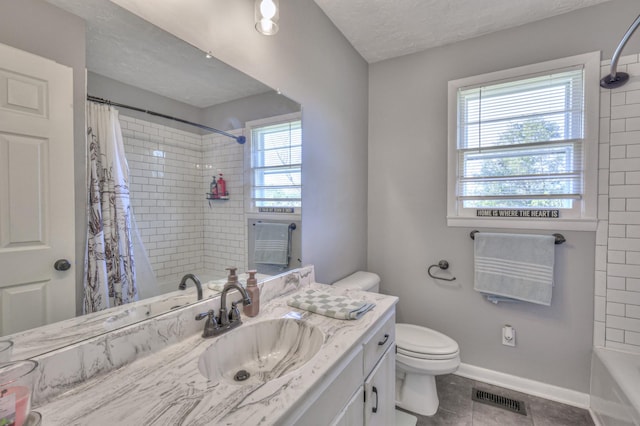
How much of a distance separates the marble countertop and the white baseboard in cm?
179

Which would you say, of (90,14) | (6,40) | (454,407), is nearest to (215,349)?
(6,40)

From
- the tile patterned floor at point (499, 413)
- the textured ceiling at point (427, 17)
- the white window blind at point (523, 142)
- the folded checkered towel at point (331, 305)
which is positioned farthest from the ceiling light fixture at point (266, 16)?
the tile patterned floor at point (499, 413)

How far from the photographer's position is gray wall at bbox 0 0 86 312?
667mm

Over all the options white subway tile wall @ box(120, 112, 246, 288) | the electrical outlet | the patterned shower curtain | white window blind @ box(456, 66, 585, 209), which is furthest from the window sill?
the patterned shower curtain

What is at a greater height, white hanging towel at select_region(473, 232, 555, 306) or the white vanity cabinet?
white hanging towel at select_region(473, 232, 555, 306)

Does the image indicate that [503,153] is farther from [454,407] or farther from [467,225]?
[454,407]

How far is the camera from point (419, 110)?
2.32 metres

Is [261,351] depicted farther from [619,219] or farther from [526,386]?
[619,219]

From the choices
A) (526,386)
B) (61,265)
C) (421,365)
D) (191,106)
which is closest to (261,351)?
(61,265)

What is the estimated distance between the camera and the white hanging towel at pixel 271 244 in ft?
4.70

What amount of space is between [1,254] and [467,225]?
236 cm

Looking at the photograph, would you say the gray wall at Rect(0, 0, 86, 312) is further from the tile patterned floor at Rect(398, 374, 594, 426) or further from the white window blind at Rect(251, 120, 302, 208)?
the tile patterned floor at Rect(398, 374, 594, 426)

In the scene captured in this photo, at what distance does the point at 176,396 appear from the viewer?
2.22 feet

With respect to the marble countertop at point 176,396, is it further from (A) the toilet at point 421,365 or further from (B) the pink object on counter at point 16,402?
(A) the toilet at point 421,365
